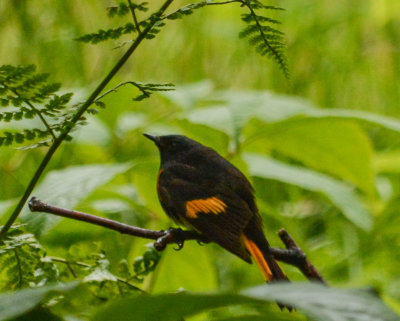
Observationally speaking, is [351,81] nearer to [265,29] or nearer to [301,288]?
[265,29]

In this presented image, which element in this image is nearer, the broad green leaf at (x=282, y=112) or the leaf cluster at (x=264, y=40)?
the leaf cluster at (x=264, y=40)

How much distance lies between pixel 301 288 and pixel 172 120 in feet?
4.22

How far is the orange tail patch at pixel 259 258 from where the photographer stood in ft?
3.78

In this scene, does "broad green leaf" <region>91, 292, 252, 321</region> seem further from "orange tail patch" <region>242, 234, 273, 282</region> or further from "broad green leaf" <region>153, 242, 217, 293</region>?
"broad green leaf" <region>153, 242, 217, 293</region>

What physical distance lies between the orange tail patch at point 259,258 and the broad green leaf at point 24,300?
759 millimetres

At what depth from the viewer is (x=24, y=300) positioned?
0.40 m

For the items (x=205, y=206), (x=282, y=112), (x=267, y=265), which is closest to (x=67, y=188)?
(x=205, y=206)

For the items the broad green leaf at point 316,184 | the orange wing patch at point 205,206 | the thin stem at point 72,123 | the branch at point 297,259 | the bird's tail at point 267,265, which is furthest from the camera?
the broad green leaf at point 316,184

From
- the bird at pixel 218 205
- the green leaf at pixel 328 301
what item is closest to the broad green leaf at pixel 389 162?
the bird at pixel 218 205

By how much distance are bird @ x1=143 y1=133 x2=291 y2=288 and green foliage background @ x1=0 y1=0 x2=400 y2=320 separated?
64mm

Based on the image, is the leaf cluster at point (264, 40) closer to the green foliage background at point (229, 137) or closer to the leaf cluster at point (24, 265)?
the green foliage background at point (229, 137)

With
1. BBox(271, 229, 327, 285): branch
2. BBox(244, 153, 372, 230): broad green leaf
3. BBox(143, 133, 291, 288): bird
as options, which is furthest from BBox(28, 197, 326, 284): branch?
BBox(244, 153, 372, 230): broad green leaf

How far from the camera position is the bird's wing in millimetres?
1208

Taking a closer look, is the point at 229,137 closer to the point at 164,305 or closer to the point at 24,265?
the point at 24,265
